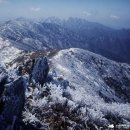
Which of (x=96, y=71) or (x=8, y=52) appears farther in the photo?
(x=8, y=52)

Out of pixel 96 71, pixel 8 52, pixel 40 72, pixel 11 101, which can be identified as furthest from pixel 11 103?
pixel 8 52

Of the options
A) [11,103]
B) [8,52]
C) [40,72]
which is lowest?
[8,52]

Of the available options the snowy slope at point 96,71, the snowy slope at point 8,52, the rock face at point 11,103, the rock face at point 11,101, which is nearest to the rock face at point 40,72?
the rock face at point 11,101

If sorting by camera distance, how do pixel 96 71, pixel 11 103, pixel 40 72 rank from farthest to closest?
pixel 96 71, pixel 40 72, pixel 11 103

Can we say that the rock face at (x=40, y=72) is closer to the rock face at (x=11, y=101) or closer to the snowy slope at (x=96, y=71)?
the rock face at (x=11, y=101)

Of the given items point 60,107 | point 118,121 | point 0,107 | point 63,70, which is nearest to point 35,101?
point 60,107

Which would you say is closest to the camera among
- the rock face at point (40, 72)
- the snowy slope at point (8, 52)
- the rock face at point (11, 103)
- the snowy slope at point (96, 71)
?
the rock face at point (11, 103)

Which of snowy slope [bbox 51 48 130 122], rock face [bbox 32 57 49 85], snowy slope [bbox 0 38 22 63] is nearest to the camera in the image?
rock face [bbox 32 57 49 85]

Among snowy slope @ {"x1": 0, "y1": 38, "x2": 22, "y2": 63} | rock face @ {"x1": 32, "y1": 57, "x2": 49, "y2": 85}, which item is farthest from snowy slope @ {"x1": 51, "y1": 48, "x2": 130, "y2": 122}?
snowy slope @ {"x1": 0, "y1": 38, "x2": 22, "y2": 63}

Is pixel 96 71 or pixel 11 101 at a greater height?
pixel 11 101

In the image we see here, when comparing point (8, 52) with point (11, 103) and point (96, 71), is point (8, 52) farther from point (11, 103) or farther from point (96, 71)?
point (11, 103)

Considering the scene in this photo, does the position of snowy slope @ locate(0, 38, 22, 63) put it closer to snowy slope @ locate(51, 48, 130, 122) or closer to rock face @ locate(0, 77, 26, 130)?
snowy slope @ locate(51, 48, 130, 122)
